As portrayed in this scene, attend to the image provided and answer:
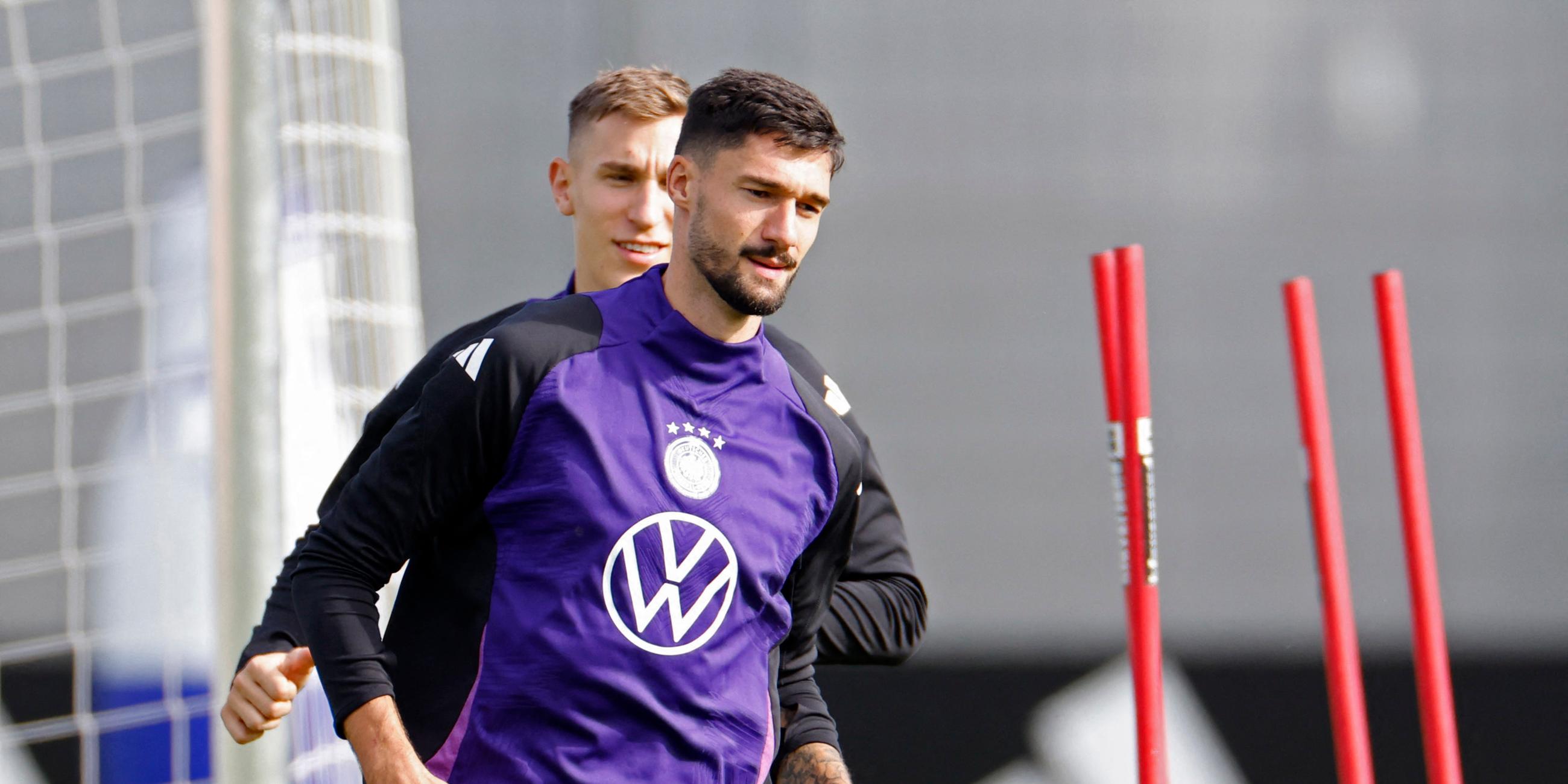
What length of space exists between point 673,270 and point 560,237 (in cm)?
219

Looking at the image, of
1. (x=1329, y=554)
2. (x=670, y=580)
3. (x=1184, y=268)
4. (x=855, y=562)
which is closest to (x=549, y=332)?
(x=670, y=580)

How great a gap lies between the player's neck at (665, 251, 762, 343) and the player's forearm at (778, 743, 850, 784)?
0.43 meters

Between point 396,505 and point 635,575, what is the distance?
0.21 m

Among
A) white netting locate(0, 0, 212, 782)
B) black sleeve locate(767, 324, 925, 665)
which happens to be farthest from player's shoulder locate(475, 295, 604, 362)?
white netting locate(0, 0, 212, 782)

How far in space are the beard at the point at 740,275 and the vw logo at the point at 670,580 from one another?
203 mm

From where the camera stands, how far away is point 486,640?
44.7 inches

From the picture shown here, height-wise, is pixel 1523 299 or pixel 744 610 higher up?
pixel 1523 299

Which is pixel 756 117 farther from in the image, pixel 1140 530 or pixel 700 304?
pixel 1140 530

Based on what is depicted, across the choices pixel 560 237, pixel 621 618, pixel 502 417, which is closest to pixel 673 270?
pixel 502 417

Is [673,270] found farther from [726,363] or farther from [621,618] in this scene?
[621,618]

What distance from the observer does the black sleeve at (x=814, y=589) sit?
131 centimetres

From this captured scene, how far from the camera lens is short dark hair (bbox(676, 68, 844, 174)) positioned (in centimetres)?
121

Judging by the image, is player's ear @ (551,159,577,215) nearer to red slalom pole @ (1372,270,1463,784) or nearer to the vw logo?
the vw logo

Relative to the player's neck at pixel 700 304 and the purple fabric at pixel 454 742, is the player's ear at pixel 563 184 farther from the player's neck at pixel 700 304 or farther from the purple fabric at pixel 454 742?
the purple fabric at pixel 454 742
